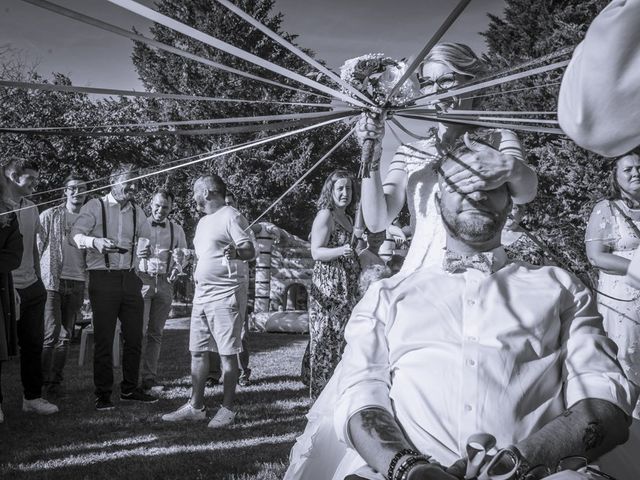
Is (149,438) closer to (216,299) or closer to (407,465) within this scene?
(216,299)

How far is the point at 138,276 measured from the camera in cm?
611

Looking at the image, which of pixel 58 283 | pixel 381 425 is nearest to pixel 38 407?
pixel 58 283

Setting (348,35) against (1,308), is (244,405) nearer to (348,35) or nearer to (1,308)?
(1,308)

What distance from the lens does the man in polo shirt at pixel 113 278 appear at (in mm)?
5621

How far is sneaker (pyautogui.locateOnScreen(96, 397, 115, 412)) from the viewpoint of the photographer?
5617mm

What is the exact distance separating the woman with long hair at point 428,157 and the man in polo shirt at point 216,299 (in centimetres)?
254

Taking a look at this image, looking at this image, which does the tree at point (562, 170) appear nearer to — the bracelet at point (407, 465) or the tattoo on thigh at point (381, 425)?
the tattoo on thigh at point (381, 425)

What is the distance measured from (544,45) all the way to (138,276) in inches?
434

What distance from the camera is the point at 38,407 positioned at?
213 inches

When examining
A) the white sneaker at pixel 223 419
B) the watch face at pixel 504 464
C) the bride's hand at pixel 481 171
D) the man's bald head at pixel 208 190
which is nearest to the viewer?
the watch face at pixel 504 464

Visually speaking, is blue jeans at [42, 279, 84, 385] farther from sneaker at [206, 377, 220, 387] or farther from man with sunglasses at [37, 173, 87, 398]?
sneaker at [206, 377, 220, 387]

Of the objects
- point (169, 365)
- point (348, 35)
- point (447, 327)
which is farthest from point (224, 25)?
point (447, 327)

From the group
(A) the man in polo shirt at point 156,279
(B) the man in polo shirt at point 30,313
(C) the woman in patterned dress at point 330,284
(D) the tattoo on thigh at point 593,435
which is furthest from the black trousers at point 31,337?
(D) the tattoo on thigh at point 593,435

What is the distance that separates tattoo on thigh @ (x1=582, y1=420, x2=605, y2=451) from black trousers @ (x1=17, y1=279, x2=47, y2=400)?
4886 millimetres
